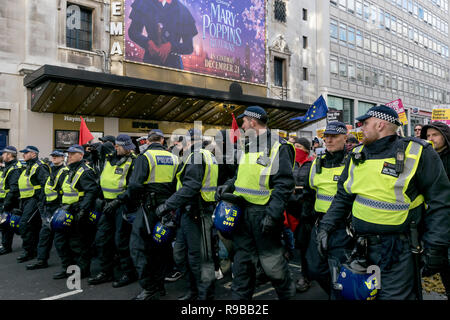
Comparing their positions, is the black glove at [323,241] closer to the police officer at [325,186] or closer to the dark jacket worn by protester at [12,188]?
the police officer at [325,186]

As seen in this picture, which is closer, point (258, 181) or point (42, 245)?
point (258, 181)

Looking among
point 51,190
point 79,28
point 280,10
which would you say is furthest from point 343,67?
Result: point 51,190

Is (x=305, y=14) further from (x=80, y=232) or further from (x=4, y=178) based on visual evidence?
(x=80, y=232)

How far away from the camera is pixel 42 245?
19.5ft

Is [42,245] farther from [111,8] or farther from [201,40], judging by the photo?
[201,40]

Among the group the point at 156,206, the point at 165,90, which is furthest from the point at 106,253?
the point at 165,90

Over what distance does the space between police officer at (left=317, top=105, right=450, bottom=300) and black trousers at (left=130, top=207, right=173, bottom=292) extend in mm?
2558

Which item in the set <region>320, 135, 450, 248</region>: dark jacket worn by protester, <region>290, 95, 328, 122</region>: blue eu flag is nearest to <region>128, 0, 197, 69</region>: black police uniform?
<region>290, 95, 328, 122</region>: blue eu flag

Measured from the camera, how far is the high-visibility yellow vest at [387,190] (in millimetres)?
2658

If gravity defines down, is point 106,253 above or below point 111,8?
below

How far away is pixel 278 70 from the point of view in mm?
23141

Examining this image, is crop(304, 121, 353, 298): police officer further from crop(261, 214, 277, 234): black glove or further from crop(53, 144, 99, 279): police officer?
crop(53, 144, 99, 279): police officer
